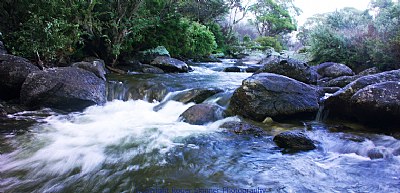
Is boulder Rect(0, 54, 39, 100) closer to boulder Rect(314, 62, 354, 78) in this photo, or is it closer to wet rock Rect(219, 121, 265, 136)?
wet rock Rect(219, 121, 265, 136)

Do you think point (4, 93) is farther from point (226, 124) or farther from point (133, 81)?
point (226, 124)

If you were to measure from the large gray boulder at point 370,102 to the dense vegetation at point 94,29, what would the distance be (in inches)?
316

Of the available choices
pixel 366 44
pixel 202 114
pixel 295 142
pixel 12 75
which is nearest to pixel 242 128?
pixel 202 114

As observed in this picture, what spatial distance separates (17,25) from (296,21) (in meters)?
36.7

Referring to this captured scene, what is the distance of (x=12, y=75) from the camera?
706cm

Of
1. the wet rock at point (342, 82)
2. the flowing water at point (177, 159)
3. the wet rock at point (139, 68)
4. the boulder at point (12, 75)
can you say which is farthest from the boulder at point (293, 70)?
the boulder at point (12, 75)

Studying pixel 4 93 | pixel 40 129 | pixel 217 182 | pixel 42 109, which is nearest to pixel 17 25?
pixel 4 93

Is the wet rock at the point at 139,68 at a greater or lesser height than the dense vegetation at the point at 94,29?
lesser

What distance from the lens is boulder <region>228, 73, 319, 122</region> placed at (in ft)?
20.1

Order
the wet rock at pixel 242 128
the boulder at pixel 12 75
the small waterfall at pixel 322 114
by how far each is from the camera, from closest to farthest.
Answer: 1. the wet rock at pixel 242 128
2. the small waterfall at pixel 322 114
3. the boulder at pixel 12 75

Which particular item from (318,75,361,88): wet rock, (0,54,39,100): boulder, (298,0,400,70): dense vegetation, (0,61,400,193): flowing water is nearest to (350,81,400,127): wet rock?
(0,61,400,193): flowing water

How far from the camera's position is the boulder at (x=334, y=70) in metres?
10.0

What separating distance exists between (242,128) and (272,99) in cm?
112

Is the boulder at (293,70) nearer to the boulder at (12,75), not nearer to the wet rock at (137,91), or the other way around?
the wet rock at (137,91)
